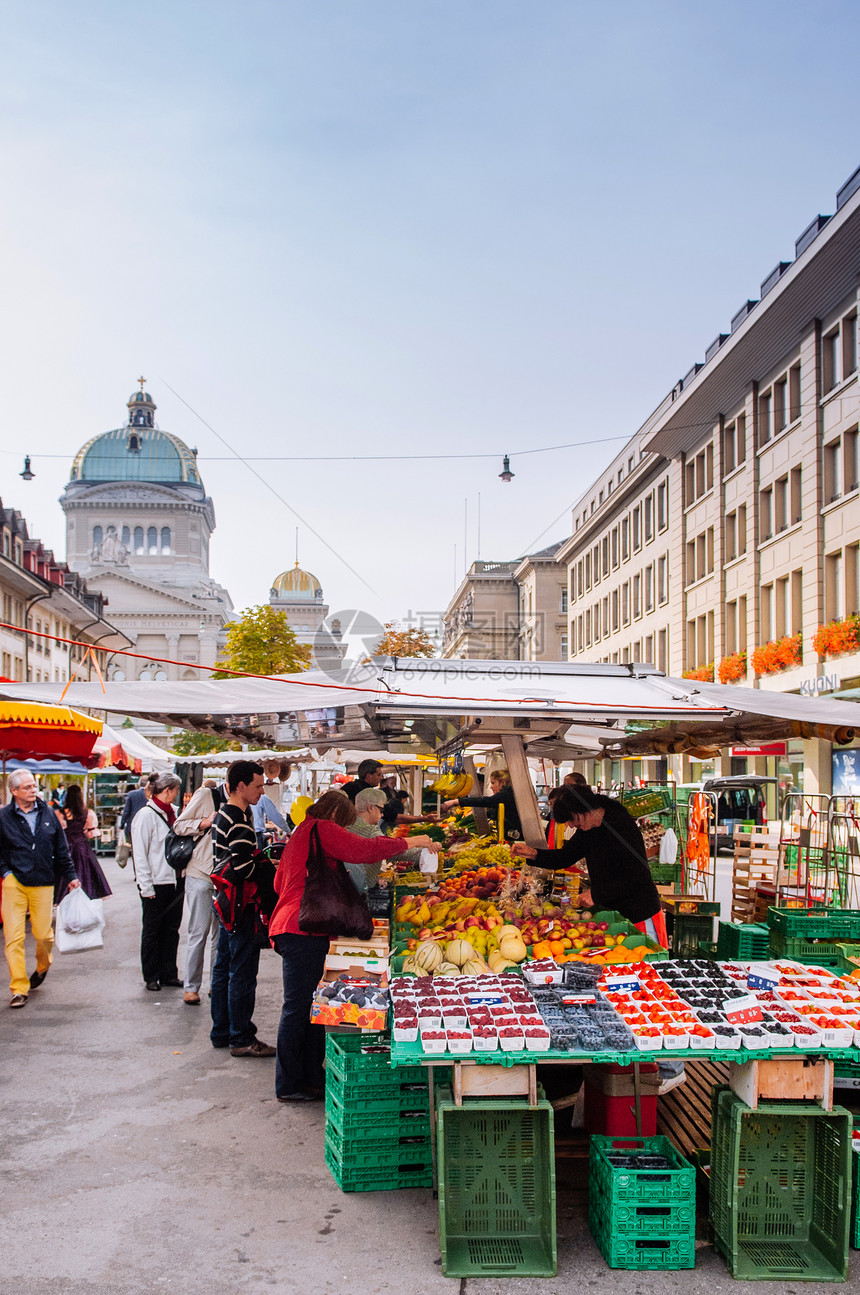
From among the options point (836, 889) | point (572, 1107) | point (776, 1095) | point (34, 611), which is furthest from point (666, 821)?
point (34, 611)

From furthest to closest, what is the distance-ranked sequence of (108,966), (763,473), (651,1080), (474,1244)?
(763,473) → (108,966) → (651,1080) → (474,1244)

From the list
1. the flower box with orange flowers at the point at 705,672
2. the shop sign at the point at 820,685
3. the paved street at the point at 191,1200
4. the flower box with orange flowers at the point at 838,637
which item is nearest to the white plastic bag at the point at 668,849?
the paved street at the point at 191,1200

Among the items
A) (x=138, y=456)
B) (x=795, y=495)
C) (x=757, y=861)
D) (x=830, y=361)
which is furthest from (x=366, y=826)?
(x=138, y=456)

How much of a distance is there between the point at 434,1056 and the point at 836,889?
949 centimetres

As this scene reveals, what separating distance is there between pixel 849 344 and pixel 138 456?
106 m

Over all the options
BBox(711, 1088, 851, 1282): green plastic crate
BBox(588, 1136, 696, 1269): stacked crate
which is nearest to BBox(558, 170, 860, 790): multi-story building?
BBox(711, 1088, 851, 1282): green plastic crate

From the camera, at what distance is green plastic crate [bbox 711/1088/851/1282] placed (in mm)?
4578

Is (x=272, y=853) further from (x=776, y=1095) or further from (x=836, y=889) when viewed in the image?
(x=836, y=889)

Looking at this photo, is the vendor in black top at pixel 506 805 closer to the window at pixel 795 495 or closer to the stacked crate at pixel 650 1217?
the stacked crate at pixel 650 1217

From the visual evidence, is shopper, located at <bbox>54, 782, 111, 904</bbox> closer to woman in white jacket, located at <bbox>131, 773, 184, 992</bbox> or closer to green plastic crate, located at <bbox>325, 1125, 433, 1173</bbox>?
woman in white jacket, located at <bbox>131, 773, 184, 992</bbox>

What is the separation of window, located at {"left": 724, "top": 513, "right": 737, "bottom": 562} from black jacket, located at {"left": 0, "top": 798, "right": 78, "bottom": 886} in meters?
29.6

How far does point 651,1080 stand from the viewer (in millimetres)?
5512

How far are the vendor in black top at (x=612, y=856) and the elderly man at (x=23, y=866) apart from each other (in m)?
4.78

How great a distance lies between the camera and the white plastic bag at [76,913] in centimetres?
1000
